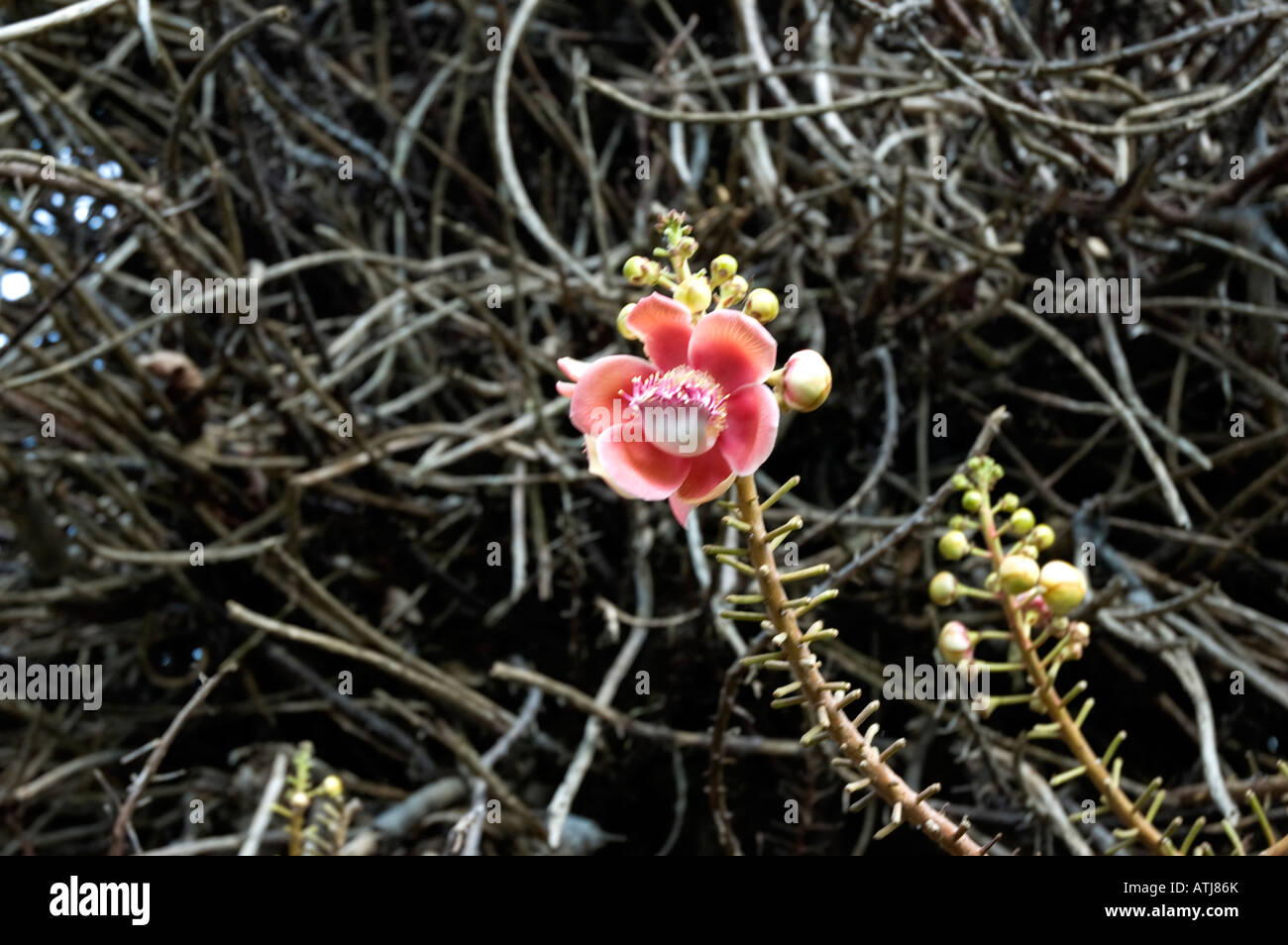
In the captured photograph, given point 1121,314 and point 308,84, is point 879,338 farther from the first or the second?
point 308,84

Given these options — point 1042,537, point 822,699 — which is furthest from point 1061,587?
point 822,699

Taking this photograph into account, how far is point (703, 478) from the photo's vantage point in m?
0.38

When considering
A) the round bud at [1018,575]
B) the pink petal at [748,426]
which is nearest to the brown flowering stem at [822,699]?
the pink petal at [748,426]

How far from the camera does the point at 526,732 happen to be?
0.79 m

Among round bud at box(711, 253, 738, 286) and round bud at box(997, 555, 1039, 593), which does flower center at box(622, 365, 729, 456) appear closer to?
round bud at box(711, 253, 738, 286)

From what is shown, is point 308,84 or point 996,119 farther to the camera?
point 308,84

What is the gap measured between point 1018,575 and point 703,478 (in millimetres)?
156

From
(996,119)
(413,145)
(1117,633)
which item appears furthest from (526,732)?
(413,145)

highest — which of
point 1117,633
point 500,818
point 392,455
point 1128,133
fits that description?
point 1128,133

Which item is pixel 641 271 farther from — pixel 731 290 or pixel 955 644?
pixel 955 644

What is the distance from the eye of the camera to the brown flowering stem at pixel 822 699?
13.2 inches

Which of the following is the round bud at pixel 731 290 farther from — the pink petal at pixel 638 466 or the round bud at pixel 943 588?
the round bud at pixel 943 588
